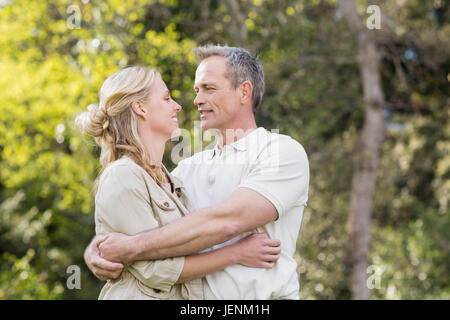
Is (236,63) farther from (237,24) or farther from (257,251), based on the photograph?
(237,24)

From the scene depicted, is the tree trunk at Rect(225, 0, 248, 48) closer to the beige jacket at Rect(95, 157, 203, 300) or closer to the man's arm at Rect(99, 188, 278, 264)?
the beige jacket at Rect(95, 157, 203, 300)

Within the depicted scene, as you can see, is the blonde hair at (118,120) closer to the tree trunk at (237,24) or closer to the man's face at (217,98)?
the man's face at (217,98)

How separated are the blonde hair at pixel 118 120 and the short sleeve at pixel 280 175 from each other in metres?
0.43

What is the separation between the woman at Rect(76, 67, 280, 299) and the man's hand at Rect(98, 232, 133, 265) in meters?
0.03

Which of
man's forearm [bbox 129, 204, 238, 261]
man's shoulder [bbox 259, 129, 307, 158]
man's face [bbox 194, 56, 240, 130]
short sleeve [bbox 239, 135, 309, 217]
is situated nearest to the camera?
man's forearm [bbox 129, 204, 238, 261]

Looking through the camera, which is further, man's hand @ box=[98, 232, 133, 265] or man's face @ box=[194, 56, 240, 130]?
man's face @ box=[194, 56, 240, 130]

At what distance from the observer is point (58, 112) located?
1430cm

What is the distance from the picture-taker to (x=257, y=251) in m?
2.43

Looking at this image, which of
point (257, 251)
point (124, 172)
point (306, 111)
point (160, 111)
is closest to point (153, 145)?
point (160, 111)

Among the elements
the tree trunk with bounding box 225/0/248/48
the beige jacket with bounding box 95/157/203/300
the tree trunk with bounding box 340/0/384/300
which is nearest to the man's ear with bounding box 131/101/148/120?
the beige jacket with bounding box 95/157/203/300

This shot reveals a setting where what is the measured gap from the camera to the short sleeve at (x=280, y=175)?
2426mm

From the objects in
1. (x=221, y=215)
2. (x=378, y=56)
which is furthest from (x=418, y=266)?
(x=221, y=215)

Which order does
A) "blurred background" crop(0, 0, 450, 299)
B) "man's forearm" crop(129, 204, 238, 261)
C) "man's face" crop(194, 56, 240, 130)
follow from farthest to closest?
1. "blurred background" crop(0, 0, 450, 299)
2. "man's face" crop(194, 56, 240, 130)
3. "man's forearm" crop(129, 204, 238, 261)

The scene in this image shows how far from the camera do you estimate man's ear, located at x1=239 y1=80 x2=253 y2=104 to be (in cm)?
291
